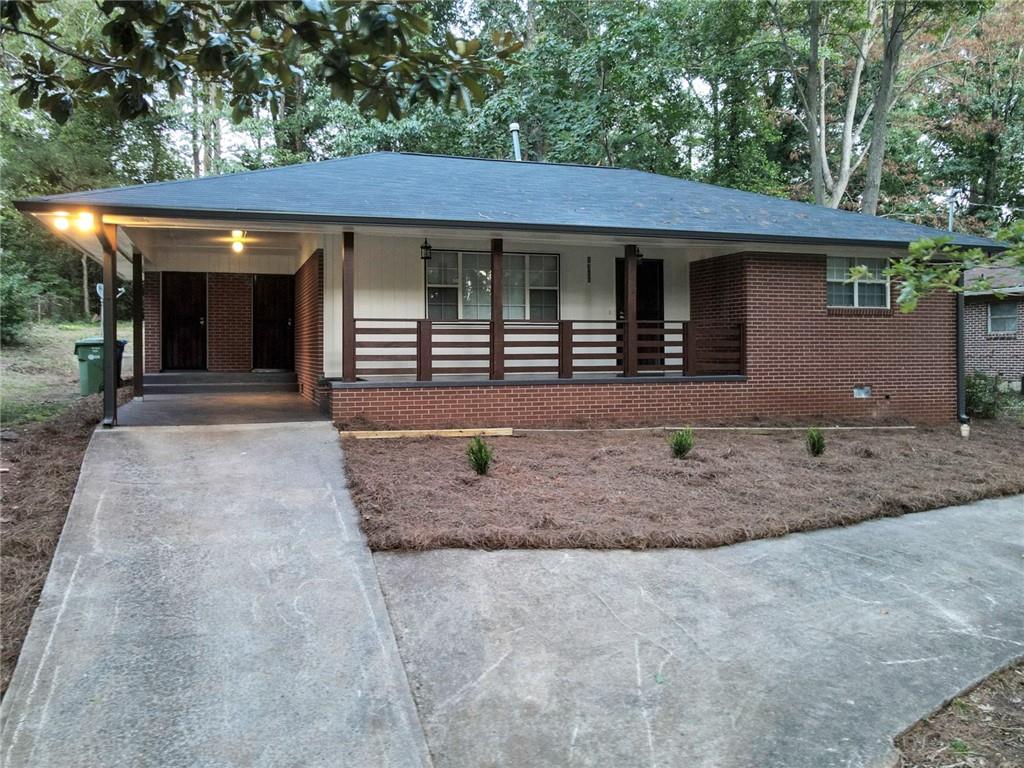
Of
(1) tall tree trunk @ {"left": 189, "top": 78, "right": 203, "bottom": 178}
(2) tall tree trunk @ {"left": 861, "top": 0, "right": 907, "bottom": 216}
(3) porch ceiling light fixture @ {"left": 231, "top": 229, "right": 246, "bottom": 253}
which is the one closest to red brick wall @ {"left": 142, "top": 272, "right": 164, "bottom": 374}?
(3) porch ceiling light fixture @ {"left": 231, "top": 229, "right": 246, "bottom": 253}

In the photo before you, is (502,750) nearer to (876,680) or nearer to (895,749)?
(895,749)

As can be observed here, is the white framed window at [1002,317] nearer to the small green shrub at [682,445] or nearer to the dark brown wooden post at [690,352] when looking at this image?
the dark brown wooden post at [690,352]

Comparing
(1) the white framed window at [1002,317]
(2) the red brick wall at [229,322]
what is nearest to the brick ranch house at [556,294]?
(2) the red brick wall at [229,322]

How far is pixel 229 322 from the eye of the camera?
14125 mm

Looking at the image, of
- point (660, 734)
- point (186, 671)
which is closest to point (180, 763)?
point (186, 671)

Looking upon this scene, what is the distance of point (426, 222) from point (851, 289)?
24.0 feet

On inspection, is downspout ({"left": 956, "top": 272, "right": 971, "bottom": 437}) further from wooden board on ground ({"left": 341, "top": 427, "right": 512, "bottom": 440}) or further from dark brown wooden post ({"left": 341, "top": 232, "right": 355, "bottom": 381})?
dark brown wooden post ({"left": 341, "top": 232, "right": 355, "bottom": 381})

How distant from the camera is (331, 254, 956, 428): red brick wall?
33.1 feet

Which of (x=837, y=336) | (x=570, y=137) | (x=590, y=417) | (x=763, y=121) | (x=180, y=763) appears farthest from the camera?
(x=763, y=121)

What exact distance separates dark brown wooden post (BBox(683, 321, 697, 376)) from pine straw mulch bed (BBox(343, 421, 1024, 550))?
1.52 metres

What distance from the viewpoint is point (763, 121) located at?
24000 mm

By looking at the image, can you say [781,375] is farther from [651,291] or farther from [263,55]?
[263,55]

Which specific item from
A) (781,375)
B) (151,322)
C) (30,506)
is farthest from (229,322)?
(781,375)

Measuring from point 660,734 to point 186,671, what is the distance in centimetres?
207
